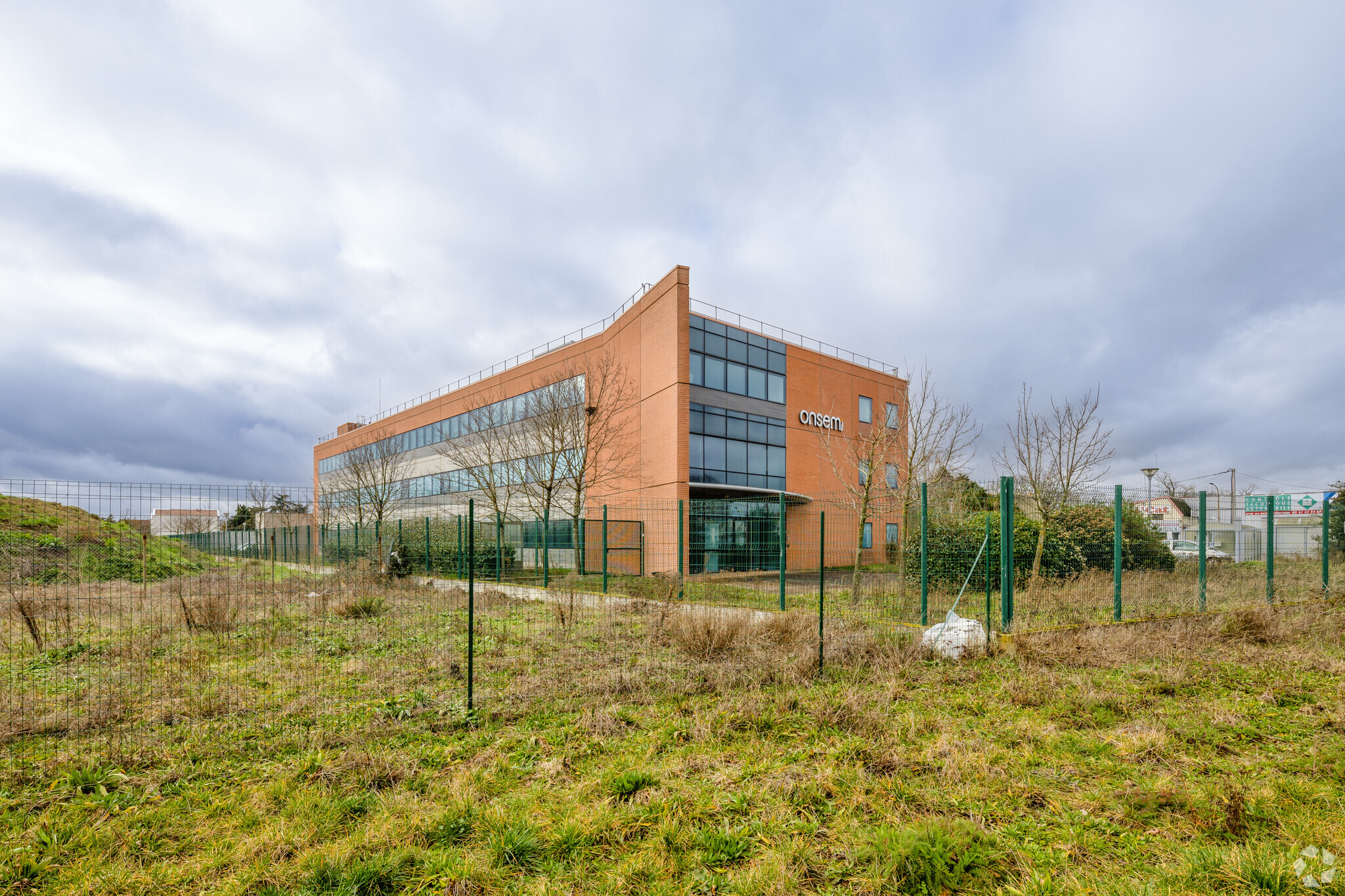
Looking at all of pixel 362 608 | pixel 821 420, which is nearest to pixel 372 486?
pixel 362 608

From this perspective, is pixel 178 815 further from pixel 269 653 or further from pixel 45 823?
pixel 269 653

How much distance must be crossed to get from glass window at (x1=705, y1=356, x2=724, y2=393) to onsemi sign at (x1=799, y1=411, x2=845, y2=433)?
18.4 ft

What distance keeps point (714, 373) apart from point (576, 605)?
57.0ft

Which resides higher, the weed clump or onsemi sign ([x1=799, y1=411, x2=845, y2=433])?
onsemi sign ([x1=799, y1=411, x2=845, y2=433])

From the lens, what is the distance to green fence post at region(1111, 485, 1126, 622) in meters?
9.85

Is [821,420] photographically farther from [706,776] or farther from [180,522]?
[706,776]

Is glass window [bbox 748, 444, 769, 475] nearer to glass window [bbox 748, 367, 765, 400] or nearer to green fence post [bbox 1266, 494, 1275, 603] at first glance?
glass window [bbox 748, 367, 765, 400]

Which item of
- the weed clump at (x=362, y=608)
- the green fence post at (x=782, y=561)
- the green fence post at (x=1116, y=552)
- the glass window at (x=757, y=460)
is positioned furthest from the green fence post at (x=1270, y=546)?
the glass window at (x=757, y=460)

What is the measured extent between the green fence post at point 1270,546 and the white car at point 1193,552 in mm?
554

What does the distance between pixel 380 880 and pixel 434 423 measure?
40920 mm

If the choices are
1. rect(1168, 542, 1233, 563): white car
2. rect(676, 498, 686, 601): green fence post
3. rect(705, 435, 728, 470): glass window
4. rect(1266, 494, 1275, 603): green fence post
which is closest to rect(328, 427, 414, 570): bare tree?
rect(705, 435, 728, 470): glass window

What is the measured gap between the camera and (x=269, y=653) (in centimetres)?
845

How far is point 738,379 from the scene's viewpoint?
91.2 feet

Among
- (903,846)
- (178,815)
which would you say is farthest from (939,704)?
(178,815)
